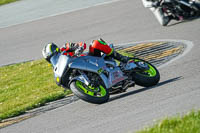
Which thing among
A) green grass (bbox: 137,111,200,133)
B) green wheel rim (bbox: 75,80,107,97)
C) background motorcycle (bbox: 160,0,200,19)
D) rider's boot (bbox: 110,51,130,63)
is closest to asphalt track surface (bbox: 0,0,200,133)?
green wheel rim (bbox: 75,80,107,97)

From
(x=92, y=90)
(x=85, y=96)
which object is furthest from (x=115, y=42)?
(x=85, y=96)

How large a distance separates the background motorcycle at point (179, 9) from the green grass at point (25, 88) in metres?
4.13

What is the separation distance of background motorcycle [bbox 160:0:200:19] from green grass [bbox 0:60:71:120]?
413cm

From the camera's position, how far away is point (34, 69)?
12.8 metres

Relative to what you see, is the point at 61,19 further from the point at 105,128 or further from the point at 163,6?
the point at 105,128

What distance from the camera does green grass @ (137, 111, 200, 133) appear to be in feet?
19.2

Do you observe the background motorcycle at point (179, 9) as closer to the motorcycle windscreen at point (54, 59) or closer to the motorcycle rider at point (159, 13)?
the motorcycle rider at point (159, 13)

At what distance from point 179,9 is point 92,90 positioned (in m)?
6.89

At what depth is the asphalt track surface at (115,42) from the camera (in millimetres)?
7305

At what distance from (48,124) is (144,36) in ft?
20.3

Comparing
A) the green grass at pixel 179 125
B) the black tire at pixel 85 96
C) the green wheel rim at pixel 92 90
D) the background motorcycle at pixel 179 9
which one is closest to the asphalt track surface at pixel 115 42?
the black tire at pixel 85 96

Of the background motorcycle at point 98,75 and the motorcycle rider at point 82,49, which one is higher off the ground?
the motorcycle rider at point 82,49

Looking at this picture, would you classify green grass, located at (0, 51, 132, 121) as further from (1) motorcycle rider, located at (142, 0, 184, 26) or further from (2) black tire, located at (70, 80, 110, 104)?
(1) motorcycle rider, located at (142, 0, 184, 26)

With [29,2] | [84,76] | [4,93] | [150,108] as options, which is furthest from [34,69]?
[29,2]
